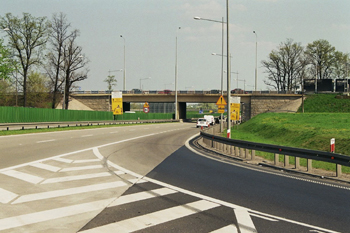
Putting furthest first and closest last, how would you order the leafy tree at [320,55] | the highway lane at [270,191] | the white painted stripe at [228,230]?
the leafy tree at [320,55]
the highway lane at [270,191]
the white painted stripe at [228,230]

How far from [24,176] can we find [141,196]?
4120mm

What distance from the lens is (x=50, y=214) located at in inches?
287

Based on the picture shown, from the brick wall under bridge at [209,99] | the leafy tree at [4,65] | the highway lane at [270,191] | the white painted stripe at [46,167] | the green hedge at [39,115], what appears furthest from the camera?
the brick wall under bridge at [209,99]

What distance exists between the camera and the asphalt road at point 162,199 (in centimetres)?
669

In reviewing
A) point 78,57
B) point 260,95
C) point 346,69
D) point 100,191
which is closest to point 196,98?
point 260,95

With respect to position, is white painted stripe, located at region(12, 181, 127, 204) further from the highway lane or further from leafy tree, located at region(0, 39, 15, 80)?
leafy tree, located at region(0, 39, 15, 80)

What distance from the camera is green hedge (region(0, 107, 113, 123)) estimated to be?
137 ft

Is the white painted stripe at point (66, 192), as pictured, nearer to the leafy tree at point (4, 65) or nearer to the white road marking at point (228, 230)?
the white road marking at point (228, 230)

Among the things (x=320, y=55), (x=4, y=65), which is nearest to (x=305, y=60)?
(x=320, y=55)

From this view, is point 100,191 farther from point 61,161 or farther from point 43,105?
point 43,105

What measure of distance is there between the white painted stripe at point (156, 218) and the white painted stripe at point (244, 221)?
2.03 feet

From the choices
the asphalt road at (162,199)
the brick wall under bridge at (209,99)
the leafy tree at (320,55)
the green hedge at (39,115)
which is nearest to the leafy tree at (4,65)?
the green hedge at (39,115)

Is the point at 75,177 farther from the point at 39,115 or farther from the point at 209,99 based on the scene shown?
the point at 209,99

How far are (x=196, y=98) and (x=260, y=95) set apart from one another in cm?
1339
